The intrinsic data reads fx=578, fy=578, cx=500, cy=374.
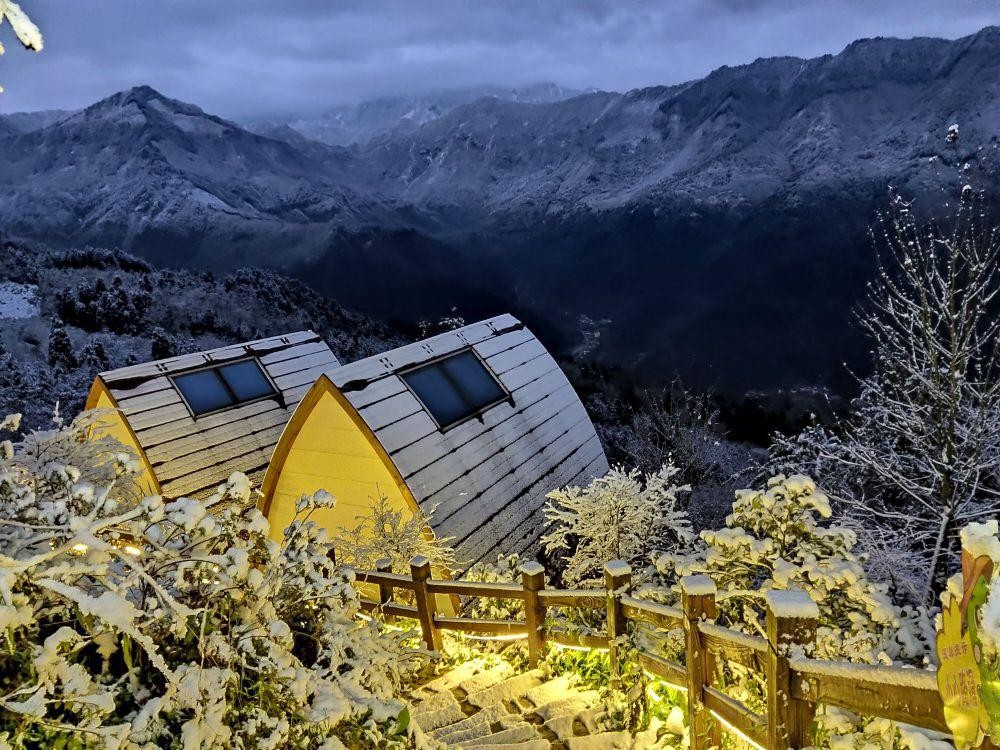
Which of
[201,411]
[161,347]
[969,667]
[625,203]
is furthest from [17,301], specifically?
[625,203]

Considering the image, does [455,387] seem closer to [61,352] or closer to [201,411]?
[201,411]

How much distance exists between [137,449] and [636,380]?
31998 mm

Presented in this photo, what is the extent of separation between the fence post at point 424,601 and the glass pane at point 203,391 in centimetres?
763

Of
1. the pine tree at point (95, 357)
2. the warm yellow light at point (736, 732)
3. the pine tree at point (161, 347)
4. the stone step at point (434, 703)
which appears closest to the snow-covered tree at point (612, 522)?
the stone step at point (434, 703)

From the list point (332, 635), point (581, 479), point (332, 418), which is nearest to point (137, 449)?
point (332, 418)

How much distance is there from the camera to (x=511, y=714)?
4605 mm

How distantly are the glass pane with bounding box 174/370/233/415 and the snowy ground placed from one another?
18.9 meters

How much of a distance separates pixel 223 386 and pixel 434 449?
18.4 feet

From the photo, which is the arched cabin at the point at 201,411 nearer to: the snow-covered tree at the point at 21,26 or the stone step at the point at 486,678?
the stone step at the point at 486,678

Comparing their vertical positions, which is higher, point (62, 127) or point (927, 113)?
point (62, 127)

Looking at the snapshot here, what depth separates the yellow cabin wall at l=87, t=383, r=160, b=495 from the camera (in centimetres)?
1028

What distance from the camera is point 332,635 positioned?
3373mm

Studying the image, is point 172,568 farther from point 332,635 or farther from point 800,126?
point 800,126

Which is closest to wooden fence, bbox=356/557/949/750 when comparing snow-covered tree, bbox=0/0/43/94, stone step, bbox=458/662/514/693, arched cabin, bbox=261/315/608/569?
stone step, bbox=458/662/514/693
